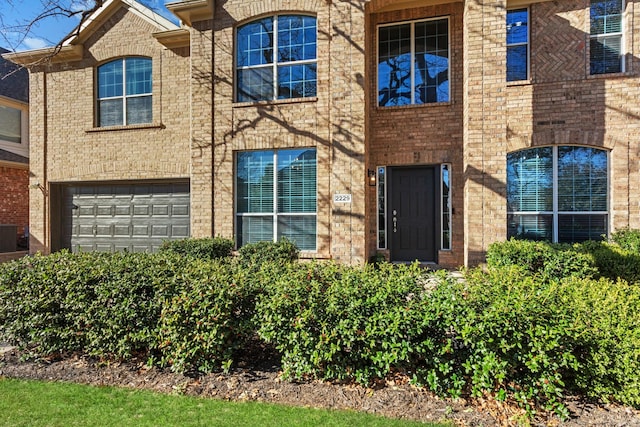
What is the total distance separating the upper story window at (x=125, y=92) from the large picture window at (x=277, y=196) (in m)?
3.75

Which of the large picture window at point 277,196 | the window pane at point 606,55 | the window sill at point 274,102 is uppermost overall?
the window pane at point 606,55

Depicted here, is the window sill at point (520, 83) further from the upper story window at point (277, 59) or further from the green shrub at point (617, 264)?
the upper story window at point (277, 59)

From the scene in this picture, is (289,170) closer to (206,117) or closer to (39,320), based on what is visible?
(206,117)

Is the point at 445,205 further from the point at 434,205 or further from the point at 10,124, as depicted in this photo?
the point at 10,124

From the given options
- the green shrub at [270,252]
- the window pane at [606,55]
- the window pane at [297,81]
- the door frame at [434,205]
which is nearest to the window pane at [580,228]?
the door frame at [434,205]

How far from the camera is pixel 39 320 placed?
383cm

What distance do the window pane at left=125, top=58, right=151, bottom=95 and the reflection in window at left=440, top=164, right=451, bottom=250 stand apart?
27.8ft

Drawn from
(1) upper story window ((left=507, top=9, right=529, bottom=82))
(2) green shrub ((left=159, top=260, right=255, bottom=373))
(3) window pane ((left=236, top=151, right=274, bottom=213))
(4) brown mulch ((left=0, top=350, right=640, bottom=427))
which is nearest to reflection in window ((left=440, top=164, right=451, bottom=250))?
(1) upper story window ((left=507, top=9, right=529, bottom=82))

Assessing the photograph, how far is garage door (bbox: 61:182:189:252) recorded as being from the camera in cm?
975

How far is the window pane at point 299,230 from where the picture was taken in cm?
809

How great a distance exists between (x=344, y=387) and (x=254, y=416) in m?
0.86

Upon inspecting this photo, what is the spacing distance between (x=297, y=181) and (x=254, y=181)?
43.9 inches

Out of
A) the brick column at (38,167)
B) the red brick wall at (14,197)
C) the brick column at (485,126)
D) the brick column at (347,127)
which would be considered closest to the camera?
the brick column at (485,126)

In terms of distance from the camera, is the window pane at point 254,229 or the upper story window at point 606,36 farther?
the window pane at point 254,229
